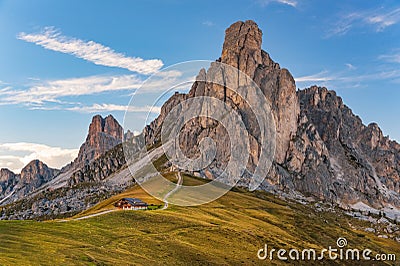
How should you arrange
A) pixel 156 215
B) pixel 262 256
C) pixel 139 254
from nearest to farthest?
pixel 139 254 → pixel 262 256 → pixel 156 215

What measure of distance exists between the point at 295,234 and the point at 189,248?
261 feet

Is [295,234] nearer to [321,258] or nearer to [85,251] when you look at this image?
[321,258]

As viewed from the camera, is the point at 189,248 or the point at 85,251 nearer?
the point at 85,251

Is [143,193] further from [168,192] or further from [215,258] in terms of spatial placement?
[215,258]

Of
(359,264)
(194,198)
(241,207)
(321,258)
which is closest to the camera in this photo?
(321,258)

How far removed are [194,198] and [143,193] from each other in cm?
2516

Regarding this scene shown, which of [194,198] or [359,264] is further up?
[194,198]

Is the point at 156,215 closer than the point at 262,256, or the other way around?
the point at 262,256

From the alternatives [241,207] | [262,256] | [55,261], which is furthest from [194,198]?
[55,261]

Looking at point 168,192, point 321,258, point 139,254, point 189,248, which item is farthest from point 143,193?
point 139,254

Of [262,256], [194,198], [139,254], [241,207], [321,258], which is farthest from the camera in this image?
[241,207]

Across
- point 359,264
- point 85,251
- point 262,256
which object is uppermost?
point 85,251

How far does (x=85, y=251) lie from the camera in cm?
6044

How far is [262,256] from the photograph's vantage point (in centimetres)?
9388
